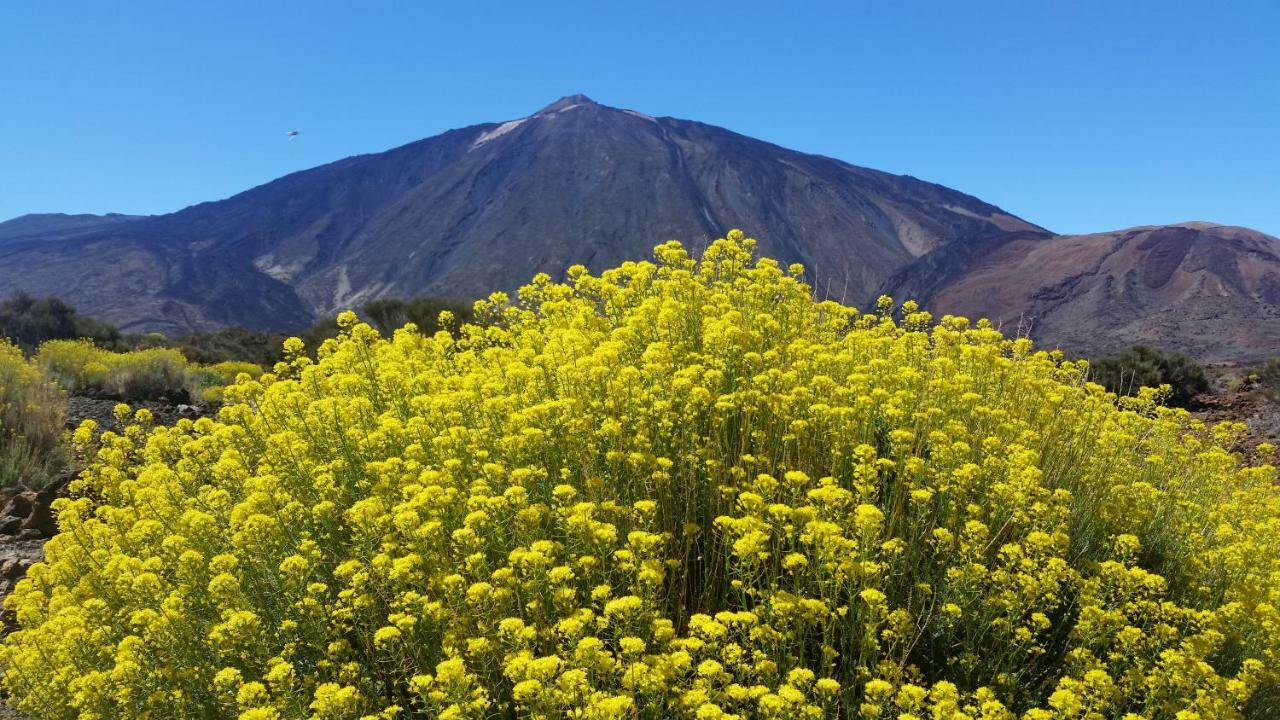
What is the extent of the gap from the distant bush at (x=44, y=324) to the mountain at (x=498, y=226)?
5624 cm

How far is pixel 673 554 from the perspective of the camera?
4.15 metres

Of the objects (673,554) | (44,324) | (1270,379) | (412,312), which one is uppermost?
(412,312)

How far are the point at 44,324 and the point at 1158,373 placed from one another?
27.6 metres

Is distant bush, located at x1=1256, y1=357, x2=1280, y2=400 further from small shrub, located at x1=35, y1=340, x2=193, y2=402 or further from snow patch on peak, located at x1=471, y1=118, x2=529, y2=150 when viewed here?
snow patch on peak, located at x1=471, y1=118, x2=529, y2=150

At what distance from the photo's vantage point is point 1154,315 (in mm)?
50344

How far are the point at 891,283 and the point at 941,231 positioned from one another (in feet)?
98.4

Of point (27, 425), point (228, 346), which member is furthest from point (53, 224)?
point (27, 425)

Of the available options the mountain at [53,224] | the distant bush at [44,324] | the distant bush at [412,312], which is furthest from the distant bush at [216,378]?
the mountain at [53,224]

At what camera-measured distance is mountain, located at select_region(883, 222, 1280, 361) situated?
43.8 m

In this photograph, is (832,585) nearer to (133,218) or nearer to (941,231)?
(941,231)

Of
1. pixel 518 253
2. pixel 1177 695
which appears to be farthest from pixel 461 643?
pixel 518 253

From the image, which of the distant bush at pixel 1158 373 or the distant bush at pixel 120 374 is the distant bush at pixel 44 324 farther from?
the distant bush at pixel 1158 373

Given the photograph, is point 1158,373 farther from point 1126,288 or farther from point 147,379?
point 1126,288

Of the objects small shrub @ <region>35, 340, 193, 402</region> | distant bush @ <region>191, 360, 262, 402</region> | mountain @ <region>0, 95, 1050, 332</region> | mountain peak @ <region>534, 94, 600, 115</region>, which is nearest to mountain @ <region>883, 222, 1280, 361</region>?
mountain @ <region>0, 95, 1050, 332</region>
